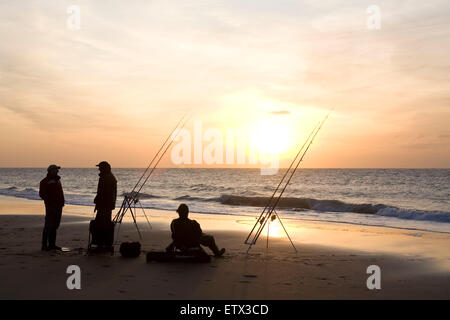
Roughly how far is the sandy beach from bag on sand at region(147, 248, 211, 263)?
0.16 m

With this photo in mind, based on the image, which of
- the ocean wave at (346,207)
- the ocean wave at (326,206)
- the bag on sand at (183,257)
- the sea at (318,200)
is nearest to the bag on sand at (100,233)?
the bag on sand at (183,257)

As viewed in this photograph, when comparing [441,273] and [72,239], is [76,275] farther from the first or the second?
[441,273]

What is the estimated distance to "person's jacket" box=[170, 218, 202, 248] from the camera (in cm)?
790

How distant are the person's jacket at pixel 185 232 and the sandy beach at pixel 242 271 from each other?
424 mm

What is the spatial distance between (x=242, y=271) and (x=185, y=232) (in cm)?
126

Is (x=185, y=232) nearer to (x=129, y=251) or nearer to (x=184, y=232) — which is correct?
(x=184, y=232)

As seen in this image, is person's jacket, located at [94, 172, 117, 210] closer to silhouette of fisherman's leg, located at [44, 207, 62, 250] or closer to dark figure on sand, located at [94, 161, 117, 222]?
dark figure on sand, located at [94, 161, 117, 222]

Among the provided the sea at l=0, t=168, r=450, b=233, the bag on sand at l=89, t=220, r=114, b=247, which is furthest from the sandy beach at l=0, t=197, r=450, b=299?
the sea at l=0, t=168, r=450, b=233

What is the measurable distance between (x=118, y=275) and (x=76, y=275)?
59 centimetres

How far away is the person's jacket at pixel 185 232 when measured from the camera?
7.90 meters

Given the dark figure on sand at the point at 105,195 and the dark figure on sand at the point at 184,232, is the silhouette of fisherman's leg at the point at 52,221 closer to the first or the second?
the dark figure on sand at the point at 105,195

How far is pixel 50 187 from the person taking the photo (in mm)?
8789

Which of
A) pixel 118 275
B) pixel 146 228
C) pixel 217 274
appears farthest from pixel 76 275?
pixel 146 228
